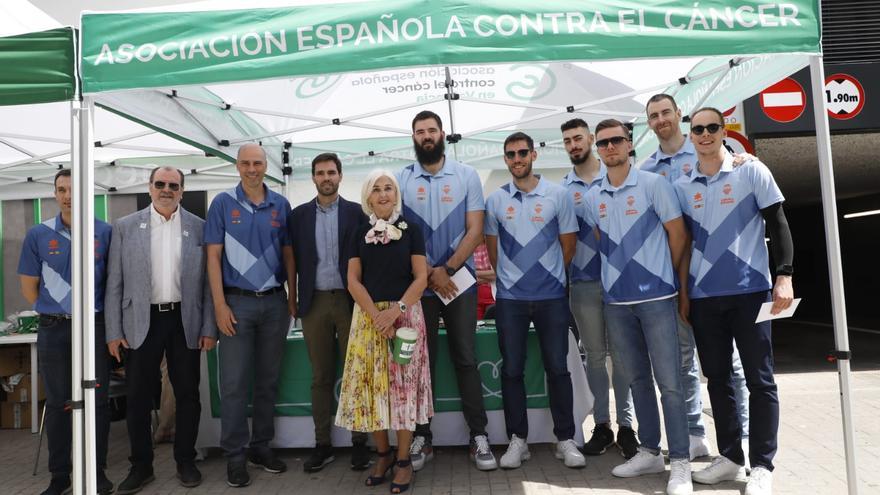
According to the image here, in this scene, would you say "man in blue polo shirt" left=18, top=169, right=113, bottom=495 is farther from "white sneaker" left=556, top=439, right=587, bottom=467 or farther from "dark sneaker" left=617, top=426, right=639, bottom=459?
"dark sneaker" left=617, top=426, right=639, bottom=459

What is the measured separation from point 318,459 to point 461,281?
1.45 m

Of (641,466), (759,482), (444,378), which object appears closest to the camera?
(759,482)

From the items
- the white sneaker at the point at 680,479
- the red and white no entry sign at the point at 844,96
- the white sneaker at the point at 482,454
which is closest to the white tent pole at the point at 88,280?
the white sneaker at the point at 482,454

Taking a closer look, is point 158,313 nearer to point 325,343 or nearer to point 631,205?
point 325,343

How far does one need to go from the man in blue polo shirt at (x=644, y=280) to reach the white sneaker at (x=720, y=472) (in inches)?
5.7

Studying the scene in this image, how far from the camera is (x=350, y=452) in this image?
4.34 meters

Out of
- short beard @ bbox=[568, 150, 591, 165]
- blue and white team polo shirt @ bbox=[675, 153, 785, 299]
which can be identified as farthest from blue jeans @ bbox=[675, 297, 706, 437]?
short beard @ bbox=[568, 150, 591, 165]

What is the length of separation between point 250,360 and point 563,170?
18.1ft

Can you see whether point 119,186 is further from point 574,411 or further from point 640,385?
point 640,385

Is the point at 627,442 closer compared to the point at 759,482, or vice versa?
the point at 759,482

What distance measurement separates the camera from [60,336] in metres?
3.71

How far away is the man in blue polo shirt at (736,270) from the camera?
316 cm

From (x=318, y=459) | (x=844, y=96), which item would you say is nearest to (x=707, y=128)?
(x=318, y=459)

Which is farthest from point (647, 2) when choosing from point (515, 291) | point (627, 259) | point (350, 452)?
point (350, 452)
